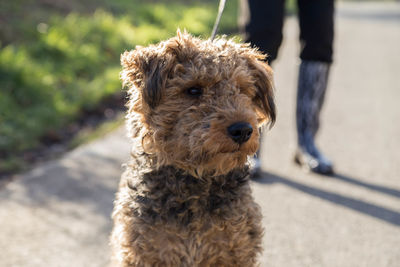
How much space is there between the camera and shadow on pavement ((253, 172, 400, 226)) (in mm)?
3918

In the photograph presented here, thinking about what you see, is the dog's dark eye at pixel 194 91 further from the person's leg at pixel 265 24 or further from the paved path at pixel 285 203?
the person's leg at pixel 265 24

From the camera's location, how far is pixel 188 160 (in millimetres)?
2371

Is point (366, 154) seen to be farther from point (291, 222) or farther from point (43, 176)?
point (43, 176)

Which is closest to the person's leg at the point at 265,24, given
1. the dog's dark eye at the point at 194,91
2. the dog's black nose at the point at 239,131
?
the dog's dark eye at the point at 194,91

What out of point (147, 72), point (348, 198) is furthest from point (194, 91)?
point (348, 198)

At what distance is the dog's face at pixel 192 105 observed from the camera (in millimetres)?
2293

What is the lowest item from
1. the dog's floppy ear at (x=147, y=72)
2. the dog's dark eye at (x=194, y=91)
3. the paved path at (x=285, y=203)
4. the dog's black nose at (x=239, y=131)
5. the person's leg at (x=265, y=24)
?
the paved path at (x=285, y=203)

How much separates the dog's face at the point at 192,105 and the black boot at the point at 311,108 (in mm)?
2143

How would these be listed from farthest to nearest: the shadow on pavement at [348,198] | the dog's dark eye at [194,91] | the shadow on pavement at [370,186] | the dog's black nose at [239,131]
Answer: the shadow on pavement at [370,186], the shadow on pavement at [348,198], the dog's dark eye at [194,91], the dog's black nose at [239,131]

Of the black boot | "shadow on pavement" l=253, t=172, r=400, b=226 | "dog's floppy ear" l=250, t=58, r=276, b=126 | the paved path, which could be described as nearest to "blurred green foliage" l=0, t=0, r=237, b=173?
the paved path

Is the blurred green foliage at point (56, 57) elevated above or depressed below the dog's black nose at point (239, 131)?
above

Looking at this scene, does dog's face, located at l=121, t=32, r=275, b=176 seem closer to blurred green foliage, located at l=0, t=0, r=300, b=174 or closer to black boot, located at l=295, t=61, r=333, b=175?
black boot, located at l=295, t=61, r=333, b=175

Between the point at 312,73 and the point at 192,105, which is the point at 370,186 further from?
the point at 192,105

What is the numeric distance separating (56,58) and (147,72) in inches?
212
